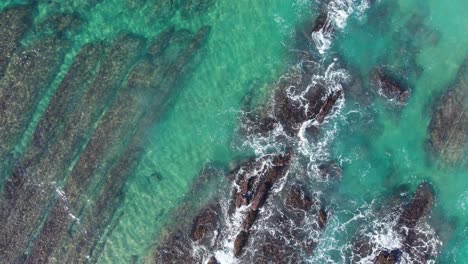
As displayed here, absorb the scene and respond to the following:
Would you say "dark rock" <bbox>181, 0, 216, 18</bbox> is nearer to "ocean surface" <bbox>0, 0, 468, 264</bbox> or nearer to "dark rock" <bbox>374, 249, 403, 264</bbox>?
"ocean surface" <bbox>0, 0, 468, 264</bbox>

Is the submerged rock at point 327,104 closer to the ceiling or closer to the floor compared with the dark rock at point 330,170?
closer to the ceiling

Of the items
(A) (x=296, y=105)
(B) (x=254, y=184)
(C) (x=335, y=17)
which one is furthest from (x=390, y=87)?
(B) (x=254, y=184)

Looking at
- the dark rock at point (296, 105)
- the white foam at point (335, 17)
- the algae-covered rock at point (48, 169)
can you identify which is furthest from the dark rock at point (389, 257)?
the algae-covered rock at point (48, 169)

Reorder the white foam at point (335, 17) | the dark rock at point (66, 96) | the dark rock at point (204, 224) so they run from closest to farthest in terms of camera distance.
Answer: the dark rock at point (204, 224) < the white foam at point (335, 17) < the dark rock at point (66, 96)

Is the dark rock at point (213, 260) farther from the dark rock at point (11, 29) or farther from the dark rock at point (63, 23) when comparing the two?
the dark rock at point (11, 29)

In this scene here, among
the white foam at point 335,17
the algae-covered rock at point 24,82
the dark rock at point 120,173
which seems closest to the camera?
the white foam at point 335,17

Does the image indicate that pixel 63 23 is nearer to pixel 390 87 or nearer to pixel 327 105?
pixel 327 105

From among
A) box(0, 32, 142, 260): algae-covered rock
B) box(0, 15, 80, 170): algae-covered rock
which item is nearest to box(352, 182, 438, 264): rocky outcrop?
box(0, 32, 142, 260): algae-covered rock
